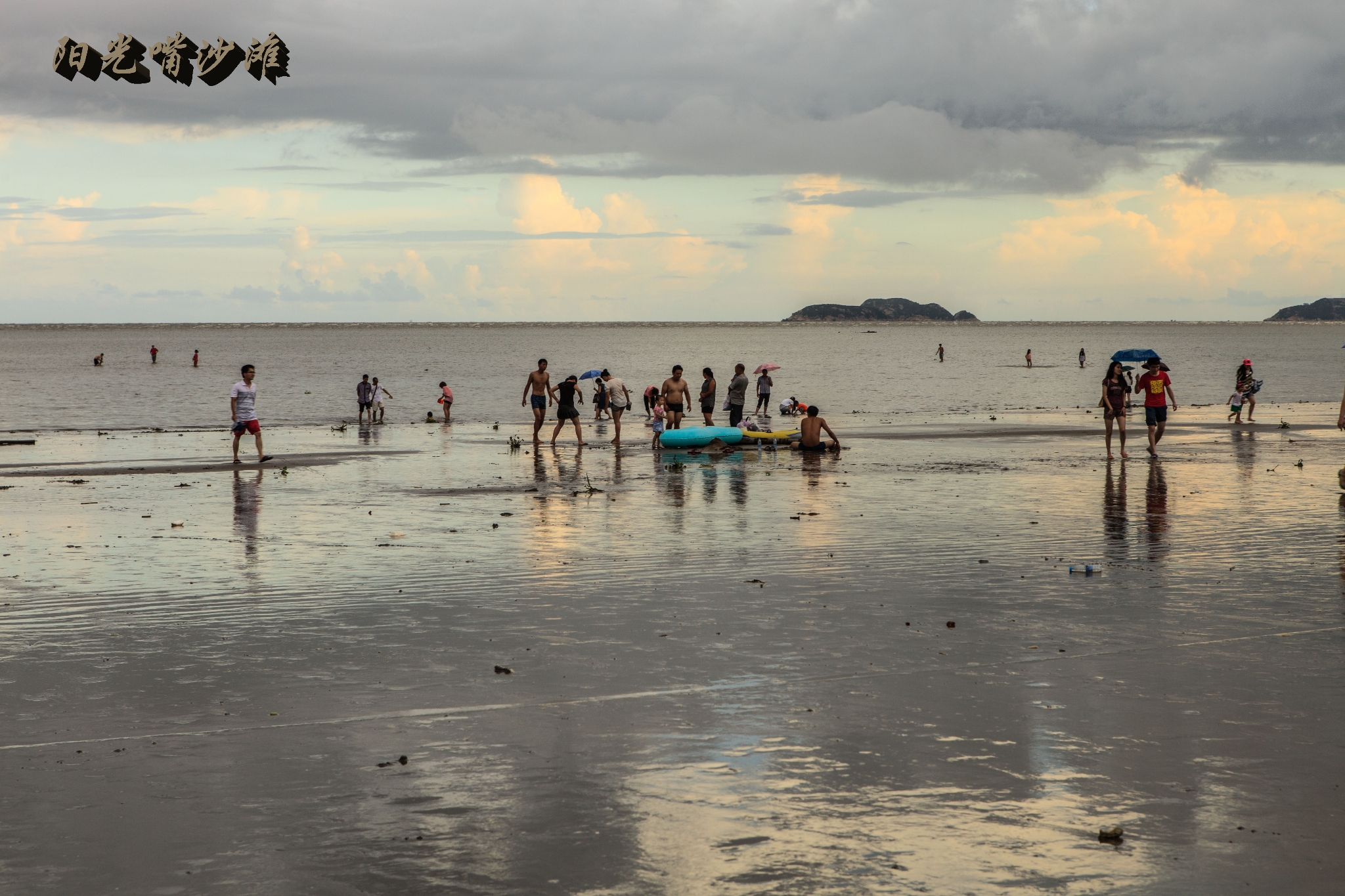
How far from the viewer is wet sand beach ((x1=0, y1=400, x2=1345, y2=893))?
207 inches

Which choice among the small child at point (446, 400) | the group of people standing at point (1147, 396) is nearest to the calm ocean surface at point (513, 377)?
the small child at point (446, 400)

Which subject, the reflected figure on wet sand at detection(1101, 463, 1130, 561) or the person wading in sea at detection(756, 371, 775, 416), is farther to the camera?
Result: the person wading in sea at detection(756, 371, 775, 416)

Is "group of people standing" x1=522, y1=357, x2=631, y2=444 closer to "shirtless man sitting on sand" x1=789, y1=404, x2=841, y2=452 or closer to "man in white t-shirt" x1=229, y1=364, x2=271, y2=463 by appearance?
"shirtless man sitting on sand" x1=789, y1=404, x2=841, y2=452

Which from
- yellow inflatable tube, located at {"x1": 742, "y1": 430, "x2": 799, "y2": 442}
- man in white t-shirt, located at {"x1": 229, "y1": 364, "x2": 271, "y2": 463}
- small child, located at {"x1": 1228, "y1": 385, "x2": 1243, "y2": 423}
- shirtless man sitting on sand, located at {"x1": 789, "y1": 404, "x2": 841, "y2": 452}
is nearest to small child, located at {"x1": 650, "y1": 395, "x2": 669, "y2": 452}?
yellow inflatable tube, located at {"x1": 742, "y1": 430, "x2": 799, "y2": 442}

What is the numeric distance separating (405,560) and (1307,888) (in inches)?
377

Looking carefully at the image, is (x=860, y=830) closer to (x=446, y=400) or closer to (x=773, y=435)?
(x=773, y=435)

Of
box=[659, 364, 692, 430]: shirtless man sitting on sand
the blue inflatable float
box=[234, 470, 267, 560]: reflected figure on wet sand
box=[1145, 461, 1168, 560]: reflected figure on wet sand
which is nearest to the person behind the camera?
box=[1145, 461, 1168, 560]: reflected figure on wet sand

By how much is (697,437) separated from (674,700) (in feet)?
61.5

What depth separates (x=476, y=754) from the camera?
259 inches

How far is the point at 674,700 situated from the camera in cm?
759

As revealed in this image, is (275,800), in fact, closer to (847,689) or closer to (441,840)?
(441,840)

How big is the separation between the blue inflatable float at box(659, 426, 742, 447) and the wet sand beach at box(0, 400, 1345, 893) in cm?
957

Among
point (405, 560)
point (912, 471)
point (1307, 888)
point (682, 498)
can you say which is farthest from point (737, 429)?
point (1307, 888)

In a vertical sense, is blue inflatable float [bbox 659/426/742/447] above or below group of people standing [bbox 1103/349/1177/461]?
below
